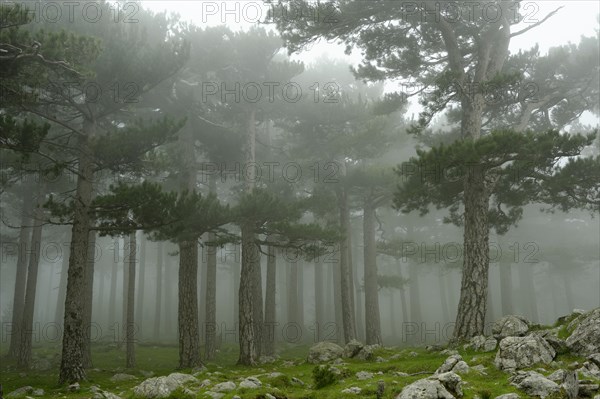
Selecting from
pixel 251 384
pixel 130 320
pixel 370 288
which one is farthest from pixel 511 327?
pixel 130 320

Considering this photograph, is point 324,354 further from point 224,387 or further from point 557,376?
point 557,376

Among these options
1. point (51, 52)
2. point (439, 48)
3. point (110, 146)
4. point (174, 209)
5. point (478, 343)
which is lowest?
point (478, 343)

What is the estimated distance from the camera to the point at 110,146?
1448cm

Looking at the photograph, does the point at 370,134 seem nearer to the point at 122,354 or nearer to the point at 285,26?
the point at 285,26

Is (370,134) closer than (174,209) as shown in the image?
No

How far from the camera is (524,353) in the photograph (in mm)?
8594

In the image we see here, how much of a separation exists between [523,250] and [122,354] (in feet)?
97.7

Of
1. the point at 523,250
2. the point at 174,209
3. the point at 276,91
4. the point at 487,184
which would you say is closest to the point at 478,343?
the point at 487,184

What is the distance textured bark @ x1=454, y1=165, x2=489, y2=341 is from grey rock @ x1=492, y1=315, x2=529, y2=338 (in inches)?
35.7

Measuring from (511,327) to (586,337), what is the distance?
8.46ft

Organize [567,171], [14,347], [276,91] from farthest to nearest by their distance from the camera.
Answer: [276,91], [14,347], [567,171]

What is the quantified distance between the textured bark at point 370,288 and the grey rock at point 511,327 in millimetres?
11130

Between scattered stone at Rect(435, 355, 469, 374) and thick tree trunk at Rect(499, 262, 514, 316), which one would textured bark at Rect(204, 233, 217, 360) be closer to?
scattered stone at Rect(435, 355, 469, 374)

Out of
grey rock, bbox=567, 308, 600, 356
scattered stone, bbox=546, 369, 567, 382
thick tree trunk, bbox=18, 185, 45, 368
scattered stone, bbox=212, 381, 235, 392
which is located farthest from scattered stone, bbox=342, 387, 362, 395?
thick tree trunk, bbox=18, 185, 45, 368
